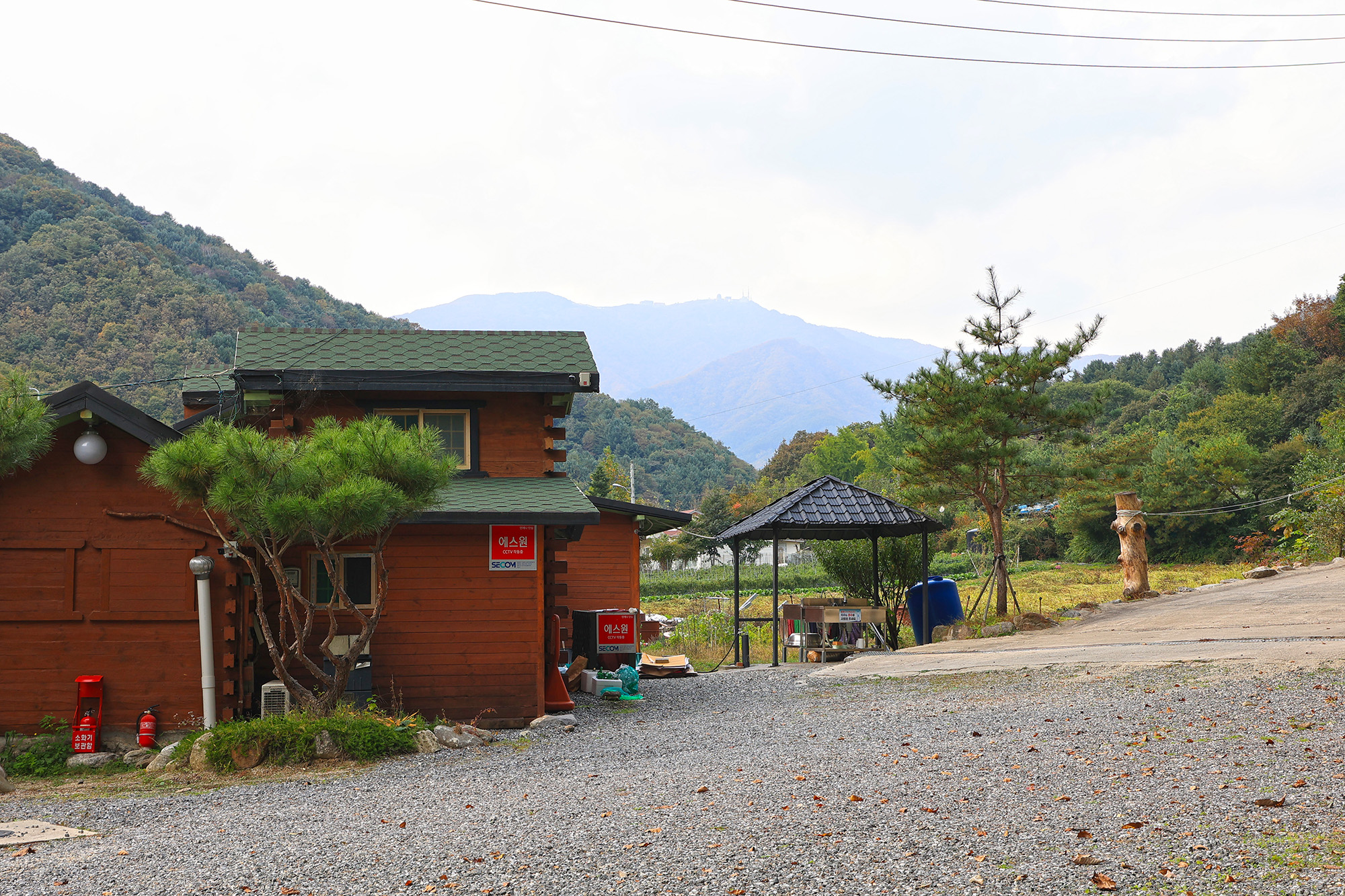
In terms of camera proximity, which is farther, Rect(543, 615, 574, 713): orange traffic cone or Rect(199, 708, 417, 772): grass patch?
Rect(543, 615, 574, 713): orange traffic cone

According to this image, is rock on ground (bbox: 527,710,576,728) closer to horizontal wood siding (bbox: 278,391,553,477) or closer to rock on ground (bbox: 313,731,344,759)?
rock on ground (bbox: 313,731,344,759)

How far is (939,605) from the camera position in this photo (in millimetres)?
18359

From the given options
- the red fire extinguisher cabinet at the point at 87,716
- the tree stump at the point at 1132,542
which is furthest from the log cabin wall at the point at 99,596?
the tree stump at the point at 1132,542

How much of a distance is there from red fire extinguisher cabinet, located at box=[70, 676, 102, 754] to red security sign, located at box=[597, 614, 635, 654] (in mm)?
7040

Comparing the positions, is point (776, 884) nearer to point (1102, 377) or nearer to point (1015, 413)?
point (1015, 413)

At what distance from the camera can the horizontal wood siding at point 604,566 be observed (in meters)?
18.3

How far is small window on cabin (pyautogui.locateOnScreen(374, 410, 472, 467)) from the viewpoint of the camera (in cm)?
1188

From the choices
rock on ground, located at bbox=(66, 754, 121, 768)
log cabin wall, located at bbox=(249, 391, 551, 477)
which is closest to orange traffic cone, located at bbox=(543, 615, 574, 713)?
log cabin wall, located at bbox=(249, 391, 551, 477)

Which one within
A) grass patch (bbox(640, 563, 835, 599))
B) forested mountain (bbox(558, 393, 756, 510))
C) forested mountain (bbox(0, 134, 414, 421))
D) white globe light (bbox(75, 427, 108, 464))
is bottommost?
grass patch (bbox(640, 563, 835, 599))

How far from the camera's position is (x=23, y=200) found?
224ft

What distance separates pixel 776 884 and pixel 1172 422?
218ft

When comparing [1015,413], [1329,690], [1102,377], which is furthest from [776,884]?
[1102,377]

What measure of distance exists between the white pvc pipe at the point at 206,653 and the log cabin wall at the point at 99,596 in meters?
0.17

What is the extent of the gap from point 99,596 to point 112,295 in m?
56.6
